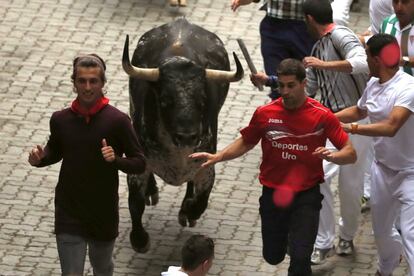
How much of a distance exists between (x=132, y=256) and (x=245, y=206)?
1.57 meters

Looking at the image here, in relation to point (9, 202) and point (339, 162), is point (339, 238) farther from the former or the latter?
point (9, 202)

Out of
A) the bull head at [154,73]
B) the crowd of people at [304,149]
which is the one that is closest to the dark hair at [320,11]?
the crowd of people at [304,149]

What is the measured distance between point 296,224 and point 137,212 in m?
2.16

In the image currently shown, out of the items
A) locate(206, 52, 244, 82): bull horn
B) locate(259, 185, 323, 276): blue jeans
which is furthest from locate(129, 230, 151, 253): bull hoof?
locate(259, 185, 323, 276): blue jeans

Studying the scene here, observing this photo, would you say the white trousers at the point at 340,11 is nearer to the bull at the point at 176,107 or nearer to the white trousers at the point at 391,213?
the bull at the point at 176,107

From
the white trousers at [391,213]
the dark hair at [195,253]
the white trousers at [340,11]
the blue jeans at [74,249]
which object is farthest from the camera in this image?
the white trousers at [340,11]

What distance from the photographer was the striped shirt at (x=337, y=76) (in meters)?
13.1

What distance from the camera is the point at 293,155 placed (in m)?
11.9

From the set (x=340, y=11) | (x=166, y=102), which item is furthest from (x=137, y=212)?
(x=340, y=11)

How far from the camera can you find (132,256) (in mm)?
13750

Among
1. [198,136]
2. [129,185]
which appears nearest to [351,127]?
[198,136]

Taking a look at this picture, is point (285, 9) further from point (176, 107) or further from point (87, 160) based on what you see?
point (87, 160)

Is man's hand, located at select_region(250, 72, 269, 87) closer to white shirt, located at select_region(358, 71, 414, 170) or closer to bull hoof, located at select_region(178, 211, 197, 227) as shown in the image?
white shirt, located at select_region(358, 71, 414, 170)

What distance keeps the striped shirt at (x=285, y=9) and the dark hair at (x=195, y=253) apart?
5.62m
